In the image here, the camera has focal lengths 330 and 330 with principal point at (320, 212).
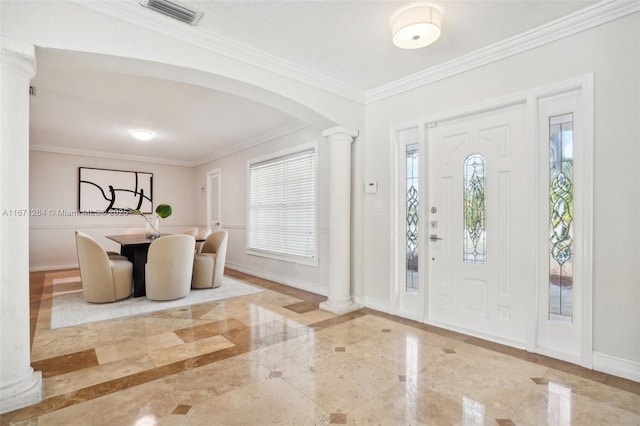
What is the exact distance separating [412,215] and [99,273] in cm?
395

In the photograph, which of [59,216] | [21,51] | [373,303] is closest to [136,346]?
[21,51]

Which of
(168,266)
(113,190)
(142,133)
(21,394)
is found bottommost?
(21,394)

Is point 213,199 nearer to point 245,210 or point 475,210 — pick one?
point 245,210

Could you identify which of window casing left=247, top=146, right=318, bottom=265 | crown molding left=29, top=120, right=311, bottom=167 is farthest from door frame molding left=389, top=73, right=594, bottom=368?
crown molding left=29, top=120, right=311, bottom=167

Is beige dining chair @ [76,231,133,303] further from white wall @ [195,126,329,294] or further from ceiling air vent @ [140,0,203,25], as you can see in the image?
ceiling air vent @ [140,0,203,25]

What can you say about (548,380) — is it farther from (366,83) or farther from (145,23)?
(145,23)

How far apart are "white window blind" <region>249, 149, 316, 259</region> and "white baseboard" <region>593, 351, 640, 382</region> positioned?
335 cm

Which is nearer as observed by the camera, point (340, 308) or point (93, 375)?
point (93, 375)

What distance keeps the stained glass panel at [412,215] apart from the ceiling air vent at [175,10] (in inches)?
94.4

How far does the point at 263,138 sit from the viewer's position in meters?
5.88

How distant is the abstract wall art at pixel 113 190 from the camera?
7.14m

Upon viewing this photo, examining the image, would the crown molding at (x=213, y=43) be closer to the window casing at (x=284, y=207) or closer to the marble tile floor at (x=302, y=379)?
the window casing at (x=284, y=207)

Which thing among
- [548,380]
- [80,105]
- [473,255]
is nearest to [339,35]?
[473,255]

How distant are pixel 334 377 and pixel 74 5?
3048 millimetres
